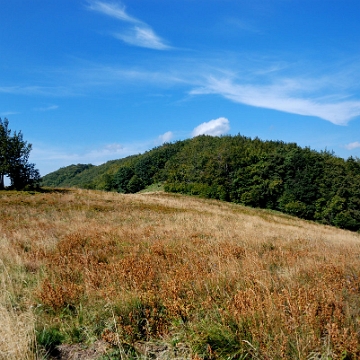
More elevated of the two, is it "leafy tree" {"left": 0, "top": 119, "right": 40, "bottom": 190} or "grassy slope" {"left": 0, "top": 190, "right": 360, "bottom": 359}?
"leafy tree" {"left": 0, "top": 119, "right": 40, "bottom": 190}

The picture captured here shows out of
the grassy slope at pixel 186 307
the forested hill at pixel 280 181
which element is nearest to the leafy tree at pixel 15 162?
the grassy slope at pixel 186 307

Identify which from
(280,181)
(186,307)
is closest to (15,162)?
(186,307)

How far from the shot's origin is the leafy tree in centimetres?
3253

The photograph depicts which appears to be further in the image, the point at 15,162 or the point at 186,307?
the point at 15,162

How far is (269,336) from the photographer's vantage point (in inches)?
102

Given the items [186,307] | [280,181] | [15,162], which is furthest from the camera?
[280,181]

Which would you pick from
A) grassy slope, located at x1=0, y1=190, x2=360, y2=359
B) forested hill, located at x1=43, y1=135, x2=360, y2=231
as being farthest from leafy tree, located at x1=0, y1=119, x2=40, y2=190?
forested hill, located at x1=43, y1=135, x2=360, y2=231

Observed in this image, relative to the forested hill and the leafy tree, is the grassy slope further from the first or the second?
the forested hill

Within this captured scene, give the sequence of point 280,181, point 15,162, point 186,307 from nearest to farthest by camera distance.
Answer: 1. point 186,307
2. point 15,162
3. point 280,181

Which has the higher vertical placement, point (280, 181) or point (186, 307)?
point (280, 181)

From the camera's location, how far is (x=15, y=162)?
110 ft

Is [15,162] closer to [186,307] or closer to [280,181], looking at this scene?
[186,307]

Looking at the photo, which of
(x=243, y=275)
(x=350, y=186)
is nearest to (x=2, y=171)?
(x=243, y=275)

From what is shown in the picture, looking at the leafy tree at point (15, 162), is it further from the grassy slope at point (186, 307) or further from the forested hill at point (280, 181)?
the forested hill at point (280, 181)
